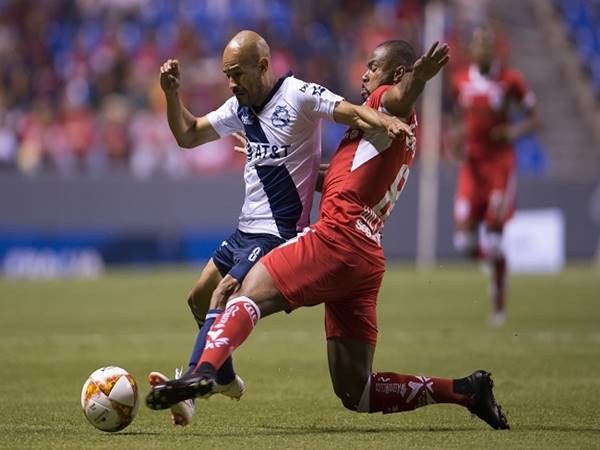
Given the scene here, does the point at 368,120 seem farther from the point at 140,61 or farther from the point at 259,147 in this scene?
the point at 140,61

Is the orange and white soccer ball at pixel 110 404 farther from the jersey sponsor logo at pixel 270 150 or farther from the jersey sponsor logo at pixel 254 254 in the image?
the jersey sponsor logo at pixel 270 150

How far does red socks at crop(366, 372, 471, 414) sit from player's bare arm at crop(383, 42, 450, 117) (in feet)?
5.21

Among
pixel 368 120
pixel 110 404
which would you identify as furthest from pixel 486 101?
pixel 110 404

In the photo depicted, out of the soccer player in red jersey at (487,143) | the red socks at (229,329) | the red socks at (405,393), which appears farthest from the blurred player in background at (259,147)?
the soccer player in red jersey at (487,143)

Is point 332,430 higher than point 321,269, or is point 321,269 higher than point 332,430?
point 321,269

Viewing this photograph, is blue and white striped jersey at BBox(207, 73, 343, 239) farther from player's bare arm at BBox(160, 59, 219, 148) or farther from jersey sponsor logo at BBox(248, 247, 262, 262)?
player's bare arm at BBox(160, 59, 219, 148)

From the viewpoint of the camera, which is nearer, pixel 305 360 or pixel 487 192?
pixel 305 360

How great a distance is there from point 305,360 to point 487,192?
4.76 metres

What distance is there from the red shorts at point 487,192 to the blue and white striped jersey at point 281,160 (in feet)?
26.4

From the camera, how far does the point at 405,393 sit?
7703 mm

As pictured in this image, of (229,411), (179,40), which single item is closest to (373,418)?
(229,411)

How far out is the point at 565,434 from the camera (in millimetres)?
7473

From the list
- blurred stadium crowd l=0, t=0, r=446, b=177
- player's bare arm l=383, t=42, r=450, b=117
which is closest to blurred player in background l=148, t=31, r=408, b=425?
player's bare arm l=383, t=42, r=450, b=117

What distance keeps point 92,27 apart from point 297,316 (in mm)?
10469
